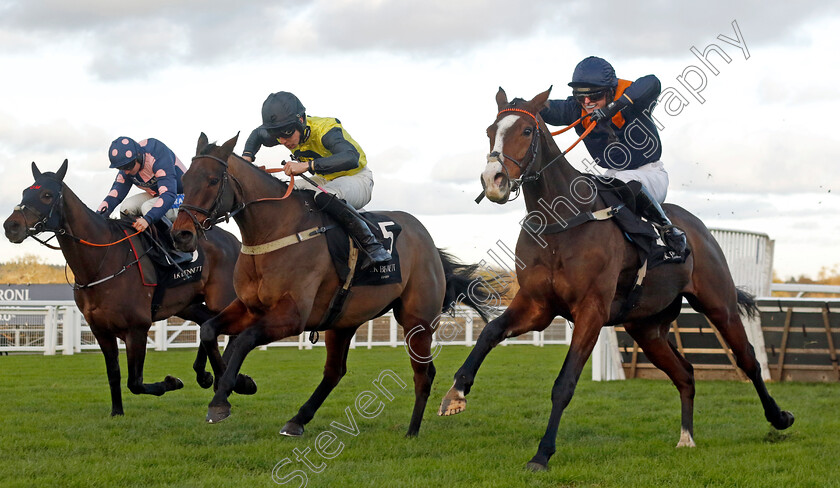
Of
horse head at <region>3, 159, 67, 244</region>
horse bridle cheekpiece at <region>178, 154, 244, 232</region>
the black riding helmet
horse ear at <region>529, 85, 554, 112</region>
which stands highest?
the black riding helmet

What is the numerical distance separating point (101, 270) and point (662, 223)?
15.9ft

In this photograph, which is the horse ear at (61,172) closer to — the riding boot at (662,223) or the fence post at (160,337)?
the riding boot at (662,223)

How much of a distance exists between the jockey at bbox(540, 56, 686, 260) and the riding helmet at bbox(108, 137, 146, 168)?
394 centimetres

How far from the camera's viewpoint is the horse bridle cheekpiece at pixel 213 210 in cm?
539

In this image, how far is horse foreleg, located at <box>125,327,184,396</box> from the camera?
7418mm

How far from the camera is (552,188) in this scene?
17.9 ft

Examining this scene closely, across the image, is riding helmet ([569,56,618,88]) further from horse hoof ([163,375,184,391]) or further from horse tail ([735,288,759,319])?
horse hoof ([163,375,184,391])

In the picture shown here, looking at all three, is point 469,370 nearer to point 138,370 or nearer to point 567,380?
point 567,380

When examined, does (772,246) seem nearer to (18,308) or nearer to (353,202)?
(353,202)

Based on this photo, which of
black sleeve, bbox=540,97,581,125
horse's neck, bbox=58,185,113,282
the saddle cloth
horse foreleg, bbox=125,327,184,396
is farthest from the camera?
horse's neck, bbox=58,185,113,282

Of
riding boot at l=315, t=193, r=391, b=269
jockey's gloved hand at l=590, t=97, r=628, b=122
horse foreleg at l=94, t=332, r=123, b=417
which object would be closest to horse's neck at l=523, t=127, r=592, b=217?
jockey's gloved hand at l=590, t=97, r=628, b=122

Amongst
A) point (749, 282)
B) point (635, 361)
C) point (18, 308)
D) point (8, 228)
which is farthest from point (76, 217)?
point (18, 308)

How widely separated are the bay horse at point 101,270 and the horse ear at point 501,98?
132 inches

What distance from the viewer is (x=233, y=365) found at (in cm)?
538
